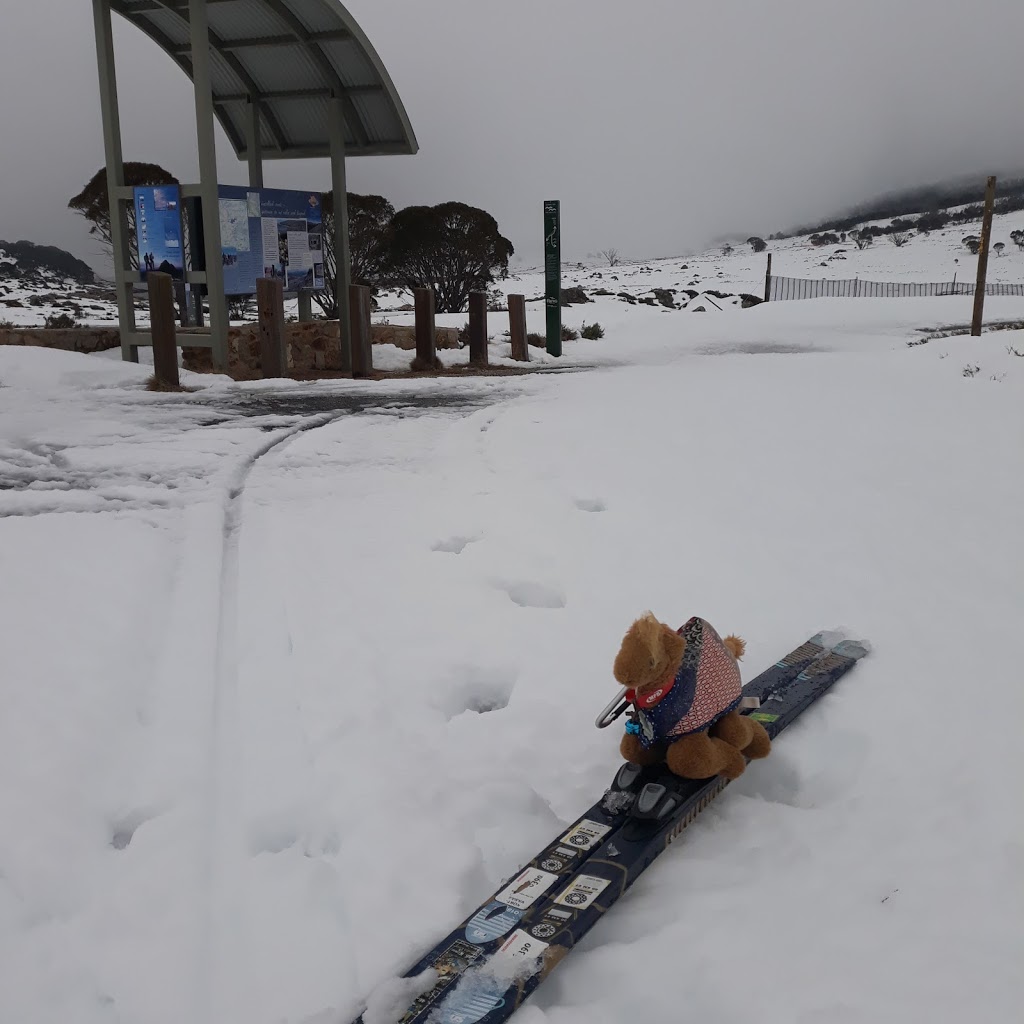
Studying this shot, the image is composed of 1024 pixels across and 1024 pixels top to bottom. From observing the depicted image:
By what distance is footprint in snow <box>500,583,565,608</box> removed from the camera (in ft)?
12.1

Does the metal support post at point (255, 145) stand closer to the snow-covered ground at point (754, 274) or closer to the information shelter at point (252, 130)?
the information shelter at point (252, 130)

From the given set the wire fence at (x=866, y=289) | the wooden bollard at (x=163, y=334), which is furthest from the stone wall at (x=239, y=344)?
the wire fence at (x=866, y=289)

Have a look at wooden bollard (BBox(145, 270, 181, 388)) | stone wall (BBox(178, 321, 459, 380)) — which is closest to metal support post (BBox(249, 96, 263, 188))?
stone wall (BBox(178, 321, 459, 380))

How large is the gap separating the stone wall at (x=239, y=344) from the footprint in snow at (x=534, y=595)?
751 cm

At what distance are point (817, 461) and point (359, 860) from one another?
426 centimetres

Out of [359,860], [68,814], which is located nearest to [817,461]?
[359,860]

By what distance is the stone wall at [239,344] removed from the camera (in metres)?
10.6

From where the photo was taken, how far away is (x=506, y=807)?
244cm

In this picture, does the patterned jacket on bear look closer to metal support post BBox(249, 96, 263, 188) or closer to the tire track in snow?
the tire track in snow

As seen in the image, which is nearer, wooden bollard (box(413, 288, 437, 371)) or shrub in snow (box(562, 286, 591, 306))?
wooden bollard (box(413, 288, 437, 371))

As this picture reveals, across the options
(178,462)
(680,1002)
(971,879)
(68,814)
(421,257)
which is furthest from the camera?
(421,257)

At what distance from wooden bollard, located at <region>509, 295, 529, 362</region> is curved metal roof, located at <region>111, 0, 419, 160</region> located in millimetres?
2516

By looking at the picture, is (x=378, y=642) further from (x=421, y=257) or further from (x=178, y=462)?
(x=421, y=257)

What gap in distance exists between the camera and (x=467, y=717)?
2828 millimetres
